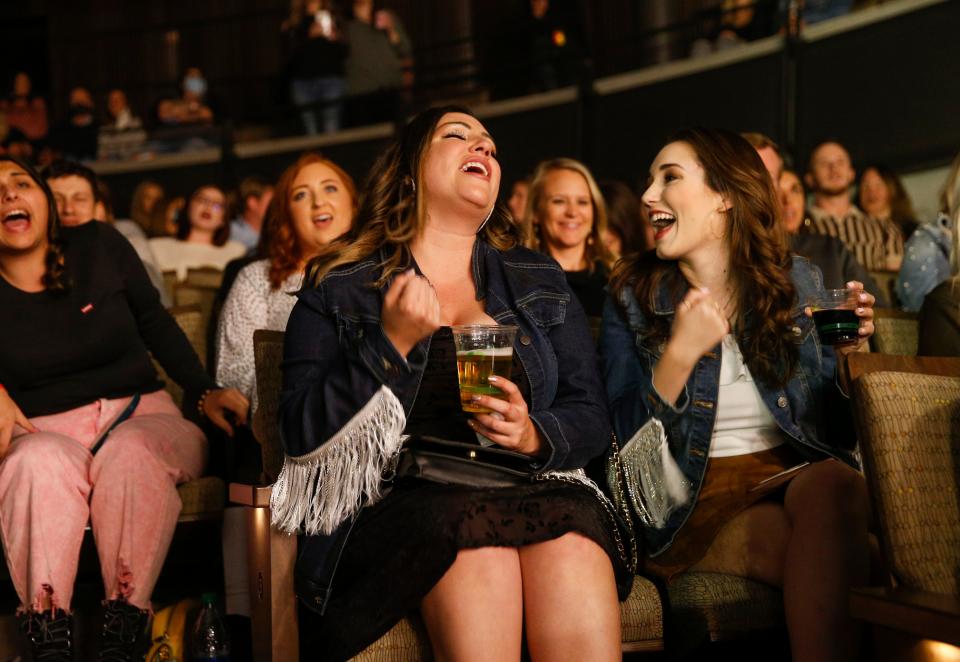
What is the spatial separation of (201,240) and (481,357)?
4265 mm

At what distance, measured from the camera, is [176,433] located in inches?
111

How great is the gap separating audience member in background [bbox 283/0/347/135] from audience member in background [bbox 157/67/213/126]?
95 cm

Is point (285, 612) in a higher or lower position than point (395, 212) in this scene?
lower

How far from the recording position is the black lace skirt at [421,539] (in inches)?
74.2

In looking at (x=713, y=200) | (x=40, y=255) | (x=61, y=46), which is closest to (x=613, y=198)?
(x=713, y=200)

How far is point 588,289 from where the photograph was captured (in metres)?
3.58

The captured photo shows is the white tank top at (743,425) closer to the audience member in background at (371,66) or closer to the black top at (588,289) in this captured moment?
the black top at (588,289)

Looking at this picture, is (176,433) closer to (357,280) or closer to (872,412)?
(357,280)

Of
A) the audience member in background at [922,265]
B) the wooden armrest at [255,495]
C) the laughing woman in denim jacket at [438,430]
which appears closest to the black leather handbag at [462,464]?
the laughing woman in denim jacket at [438,430]

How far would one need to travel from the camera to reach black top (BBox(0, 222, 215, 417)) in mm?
2807

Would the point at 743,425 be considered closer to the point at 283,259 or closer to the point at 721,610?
the point at 721,610

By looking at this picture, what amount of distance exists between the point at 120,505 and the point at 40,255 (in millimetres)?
744

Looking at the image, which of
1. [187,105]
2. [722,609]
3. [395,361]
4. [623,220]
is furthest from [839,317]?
[187,105]

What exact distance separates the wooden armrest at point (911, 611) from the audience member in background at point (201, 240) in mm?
4546
